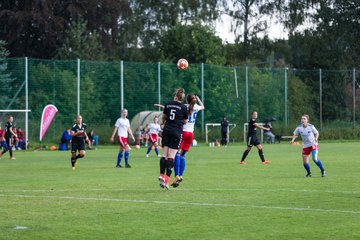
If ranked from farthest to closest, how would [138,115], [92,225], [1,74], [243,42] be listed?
[243,42], [138,115], [1,74], [92,225]

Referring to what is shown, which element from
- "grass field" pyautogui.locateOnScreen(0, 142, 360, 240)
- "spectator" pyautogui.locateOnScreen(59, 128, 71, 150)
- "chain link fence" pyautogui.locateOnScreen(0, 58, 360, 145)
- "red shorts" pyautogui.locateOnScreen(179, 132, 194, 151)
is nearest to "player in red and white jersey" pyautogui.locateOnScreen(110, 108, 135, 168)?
"grass field" pyautogui.locateOnScreen(0, 142, 360, 240)

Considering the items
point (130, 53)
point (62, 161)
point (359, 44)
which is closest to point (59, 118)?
point (62, 161)

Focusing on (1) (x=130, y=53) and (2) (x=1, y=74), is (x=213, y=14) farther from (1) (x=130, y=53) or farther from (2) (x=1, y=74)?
(2) (x=1, y=74)

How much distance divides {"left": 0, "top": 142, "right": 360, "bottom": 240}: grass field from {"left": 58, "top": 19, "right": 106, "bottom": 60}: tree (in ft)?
124

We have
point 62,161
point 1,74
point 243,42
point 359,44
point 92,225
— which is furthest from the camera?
point 243,42

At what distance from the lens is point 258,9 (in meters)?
83.1

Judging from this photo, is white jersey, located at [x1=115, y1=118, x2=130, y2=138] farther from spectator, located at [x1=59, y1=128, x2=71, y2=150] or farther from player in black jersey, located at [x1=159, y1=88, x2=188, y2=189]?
spectator, located at [x1=59, y1=128, x2=71, y2=150]

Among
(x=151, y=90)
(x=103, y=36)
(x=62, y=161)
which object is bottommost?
(x=62, y=161)

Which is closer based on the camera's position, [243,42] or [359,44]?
[359,44]

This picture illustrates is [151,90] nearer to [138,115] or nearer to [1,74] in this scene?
[138,115]

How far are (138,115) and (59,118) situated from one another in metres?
5.65

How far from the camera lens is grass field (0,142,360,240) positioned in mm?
12461

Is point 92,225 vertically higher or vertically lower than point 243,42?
lower

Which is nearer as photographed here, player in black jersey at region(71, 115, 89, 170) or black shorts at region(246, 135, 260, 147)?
player in black jersey at region(71, 115, 89, 170)
